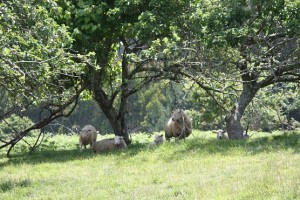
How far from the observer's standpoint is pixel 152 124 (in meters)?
75.9

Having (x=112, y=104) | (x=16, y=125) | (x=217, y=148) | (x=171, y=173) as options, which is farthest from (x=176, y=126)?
(x=16, y=125)

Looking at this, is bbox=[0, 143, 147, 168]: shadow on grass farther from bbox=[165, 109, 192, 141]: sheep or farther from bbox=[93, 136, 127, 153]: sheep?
bbox=[165, 109, 192, 141]: sheep

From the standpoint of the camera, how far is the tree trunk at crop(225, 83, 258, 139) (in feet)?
61.2

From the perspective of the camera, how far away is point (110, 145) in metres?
20.4

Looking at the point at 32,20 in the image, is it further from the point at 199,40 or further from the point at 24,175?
the point at 199,40

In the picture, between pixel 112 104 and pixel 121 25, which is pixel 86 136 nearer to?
pixel 112 104

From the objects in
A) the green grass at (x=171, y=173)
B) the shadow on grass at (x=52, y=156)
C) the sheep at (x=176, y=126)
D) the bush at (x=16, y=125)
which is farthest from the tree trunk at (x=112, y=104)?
the green grass at (x=171, y=173)

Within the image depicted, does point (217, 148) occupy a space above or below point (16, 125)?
below

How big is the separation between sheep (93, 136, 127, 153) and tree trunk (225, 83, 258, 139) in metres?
4.28

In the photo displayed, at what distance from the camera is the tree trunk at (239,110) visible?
1866cm

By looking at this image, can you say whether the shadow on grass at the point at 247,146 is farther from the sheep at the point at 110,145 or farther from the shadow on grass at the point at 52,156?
the sheep at the point at 110,145

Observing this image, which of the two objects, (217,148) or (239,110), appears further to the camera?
(239,110)

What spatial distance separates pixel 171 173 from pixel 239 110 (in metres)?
7.05

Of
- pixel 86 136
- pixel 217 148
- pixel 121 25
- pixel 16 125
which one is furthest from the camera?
pixel 16 125
